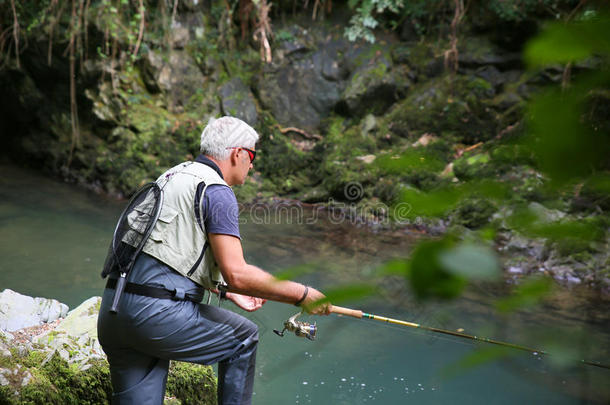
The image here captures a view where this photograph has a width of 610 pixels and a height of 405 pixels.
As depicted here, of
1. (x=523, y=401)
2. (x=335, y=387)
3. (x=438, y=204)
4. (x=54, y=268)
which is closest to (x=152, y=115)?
(x=54, y=268)

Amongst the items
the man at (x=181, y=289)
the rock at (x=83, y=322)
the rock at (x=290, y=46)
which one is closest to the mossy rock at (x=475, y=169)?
the man at (x=181, y=289)

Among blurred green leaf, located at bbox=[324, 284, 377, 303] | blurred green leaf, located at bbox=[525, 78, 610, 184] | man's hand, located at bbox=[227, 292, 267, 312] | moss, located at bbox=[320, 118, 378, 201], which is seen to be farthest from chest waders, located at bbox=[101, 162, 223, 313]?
moss, located at bbox=[320, 118, 378, 201]

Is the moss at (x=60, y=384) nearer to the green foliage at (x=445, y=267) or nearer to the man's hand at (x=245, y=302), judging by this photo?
the man's hand at (x=245, y=302)

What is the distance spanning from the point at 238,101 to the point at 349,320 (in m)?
6.03

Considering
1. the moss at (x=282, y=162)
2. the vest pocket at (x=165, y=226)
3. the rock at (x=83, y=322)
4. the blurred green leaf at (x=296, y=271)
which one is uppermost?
the blurred green leaf at (x=296, y=271)

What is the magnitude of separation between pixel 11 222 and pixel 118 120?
3.05 meters

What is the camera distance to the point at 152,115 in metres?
9.12

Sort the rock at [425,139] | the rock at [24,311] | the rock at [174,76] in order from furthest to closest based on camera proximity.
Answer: the rock at [174,76], the rock at [425,139], the rock at [24,311]

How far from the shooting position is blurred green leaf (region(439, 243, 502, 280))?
18.3 inches

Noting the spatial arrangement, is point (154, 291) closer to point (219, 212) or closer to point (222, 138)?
point (219, 212)

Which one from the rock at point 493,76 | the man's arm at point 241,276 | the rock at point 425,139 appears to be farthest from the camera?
the rock at point 493,76

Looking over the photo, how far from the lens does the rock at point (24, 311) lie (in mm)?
3400

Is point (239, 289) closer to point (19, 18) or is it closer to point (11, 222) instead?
point (11, 222)

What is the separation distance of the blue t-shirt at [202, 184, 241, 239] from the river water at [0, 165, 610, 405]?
12.1 inches
